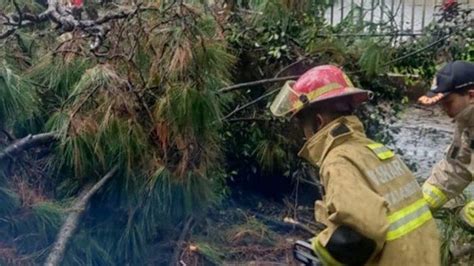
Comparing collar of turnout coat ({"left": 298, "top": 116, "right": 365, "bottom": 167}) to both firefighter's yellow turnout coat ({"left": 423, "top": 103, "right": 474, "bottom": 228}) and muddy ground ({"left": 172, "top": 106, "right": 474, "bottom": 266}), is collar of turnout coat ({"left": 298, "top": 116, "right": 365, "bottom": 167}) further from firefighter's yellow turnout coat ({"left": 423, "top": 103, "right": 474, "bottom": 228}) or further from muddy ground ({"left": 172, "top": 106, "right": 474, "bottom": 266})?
muddy ground ({"left": 172, "top": 106, "right": 474, "bottom": 266})

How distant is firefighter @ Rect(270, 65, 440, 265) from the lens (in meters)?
2.72

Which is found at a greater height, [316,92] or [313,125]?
[316,92]

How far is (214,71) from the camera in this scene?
14.7 ft

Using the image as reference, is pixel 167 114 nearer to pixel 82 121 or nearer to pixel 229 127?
pixel 82 121

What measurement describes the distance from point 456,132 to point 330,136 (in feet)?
4.49

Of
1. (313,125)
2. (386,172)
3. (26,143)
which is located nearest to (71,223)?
(26,143)

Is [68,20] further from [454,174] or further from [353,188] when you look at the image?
[353,188]

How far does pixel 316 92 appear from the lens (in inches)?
119

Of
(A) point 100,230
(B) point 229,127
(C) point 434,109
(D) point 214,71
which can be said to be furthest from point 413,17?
(A) point 100,230

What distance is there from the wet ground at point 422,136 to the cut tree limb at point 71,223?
2840 millimetres

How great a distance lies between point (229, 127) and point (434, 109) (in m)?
3.00

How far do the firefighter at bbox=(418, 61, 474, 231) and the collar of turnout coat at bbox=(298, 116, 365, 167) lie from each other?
791 millimetres

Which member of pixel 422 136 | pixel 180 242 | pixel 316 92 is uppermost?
pixel 316 92

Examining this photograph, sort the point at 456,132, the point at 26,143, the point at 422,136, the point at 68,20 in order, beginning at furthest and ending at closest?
the point at 422,136 → the point at 68,20 → the point at 26,143 → the point at 456,132
